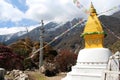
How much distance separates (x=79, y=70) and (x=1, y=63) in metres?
18.3

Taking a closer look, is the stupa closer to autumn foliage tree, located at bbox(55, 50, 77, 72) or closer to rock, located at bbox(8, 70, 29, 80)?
rock, located at bbox(8, 70, 29, 80)

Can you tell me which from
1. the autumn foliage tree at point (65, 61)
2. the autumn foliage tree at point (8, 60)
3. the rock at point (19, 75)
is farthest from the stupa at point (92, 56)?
the autumn foliage tree at point (65, 61)

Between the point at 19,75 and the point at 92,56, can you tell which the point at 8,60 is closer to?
the point at 19,75

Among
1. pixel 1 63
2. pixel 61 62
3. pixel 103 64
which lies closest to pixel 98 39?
pixel 103 64

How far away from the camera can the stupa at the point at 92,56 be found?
2083 centimetres

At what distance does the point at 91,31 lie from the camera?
885 inches

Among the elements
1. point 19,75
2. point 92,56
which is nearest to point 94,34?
point 92,56

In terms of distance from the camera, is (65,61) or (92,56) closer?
(92,56)

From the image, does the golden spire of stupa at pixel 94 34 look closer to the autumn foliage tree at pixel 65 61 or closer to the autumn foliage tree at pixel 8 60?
the autumn foliage tree at pixel 8 60

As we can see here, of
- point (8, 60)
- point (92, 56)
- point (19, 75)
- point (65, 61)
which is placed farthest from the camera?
point (65, 61)

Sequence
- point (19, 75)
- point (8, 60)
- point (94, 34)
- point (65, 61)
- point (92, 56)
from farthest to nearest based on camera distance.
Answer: point (65, 61)
point (8, 60)
point (19, 75)
point (94, 34)
point (92, 56)

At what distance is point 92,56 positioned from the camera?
21.5 metres

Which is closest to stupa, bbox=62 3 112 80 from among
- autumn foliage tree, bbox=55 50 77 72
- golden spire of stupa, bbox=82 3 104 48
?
golden spire of stupa, bbox=82 3 104 48

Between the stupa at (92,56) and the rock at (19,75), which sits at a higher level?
the stupa at (92,56)
